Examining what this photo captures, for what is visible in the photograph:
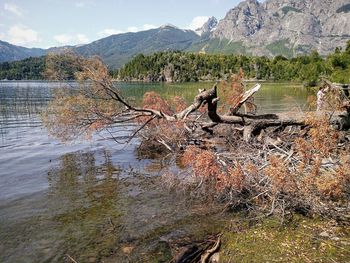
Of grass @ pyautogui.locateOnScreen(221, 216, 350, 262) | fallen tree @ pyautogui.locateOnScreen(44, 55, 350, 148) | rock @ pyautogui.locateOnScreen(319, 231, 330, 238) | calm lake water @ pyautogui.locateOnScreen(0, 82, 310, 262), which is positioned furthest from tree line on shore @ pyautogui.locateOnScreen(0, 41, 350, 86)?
rock @ pyautogui.locateOnScreen(319, 231, 330, 238)

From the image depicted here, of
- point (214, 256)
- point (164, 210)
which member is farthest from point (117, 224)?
point (214, 256)

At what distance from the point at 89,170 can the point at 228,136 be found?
7.09 metres

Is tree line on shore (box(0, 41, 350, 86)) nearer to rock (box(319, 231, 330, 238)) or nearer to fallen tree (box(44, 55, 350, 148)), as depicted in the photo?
fallen tree (box(44, 55, 350, 148))

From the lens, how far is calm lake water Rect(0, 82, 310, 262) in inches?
363

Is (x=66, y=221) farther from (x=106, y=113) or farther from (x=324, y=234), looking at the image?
(x=324, y=234)

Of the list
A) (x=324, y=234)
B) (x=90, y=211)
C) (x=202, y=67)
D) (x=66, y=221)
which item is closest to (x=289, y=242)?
(x=324, y=234)

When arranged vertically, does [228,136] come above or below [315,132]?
below

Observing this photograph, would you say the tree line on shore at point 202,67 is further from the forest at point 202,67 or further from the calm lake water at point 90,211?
the calm lake water at point 90,211

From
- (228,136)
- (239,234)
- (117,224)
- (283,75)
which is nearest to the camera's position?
(239,234)

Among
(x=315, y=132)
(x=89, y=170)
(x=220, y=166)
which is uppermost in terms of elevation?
(x=315, y=132)

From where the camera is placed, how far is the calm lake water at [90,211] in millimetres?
9211

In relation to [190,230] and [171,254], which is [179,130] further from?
[171,254]

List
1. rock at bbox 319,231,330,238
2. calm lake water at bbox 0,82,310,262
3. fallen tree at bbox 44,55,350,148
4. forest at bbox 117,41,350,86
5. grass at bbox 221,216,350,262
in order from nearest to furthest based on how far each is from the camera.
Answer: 1. grass at bbox 221,216,350,262
2. rock at bbox 319,231,330,238
3. calm lake water at bbox 0,82,310,262
4. fallen tree at bbox 44,55,350,148
5. forest at bbox 117,41,350,86

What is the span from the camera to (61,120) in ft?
57.5
